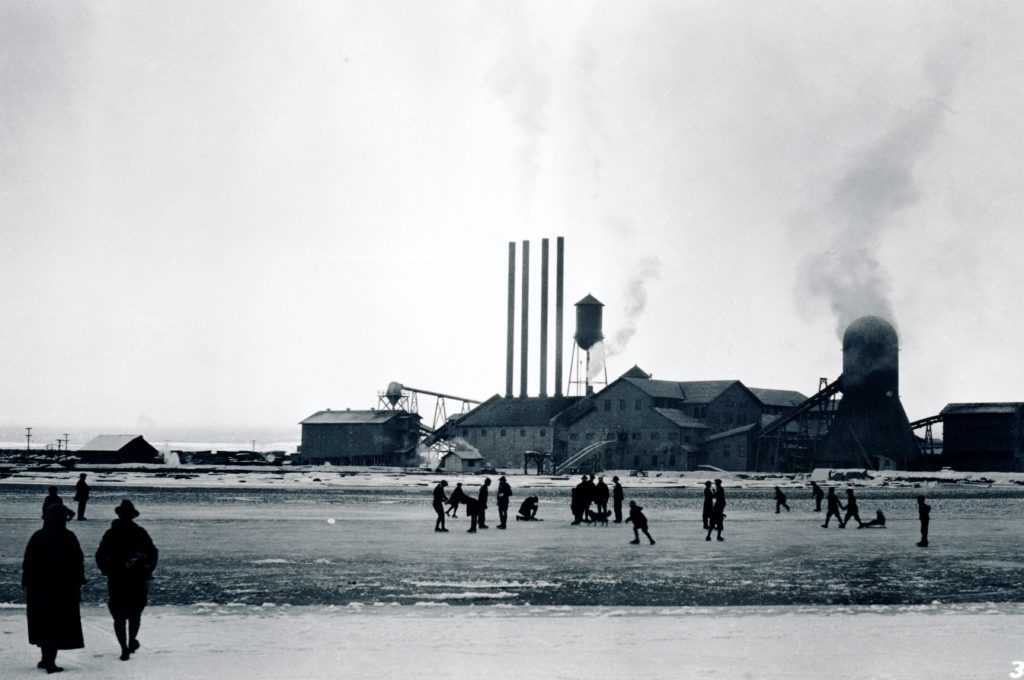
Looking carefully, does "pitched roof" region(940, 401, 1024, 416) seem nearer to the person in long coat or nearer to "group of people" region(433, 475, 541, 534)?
"group of people" region(433, 475, 541, 534)

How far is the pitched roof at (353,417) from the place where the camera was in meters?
115

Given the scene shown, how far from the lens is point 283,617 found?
574 inches

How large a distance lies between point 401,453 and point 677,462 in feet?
108

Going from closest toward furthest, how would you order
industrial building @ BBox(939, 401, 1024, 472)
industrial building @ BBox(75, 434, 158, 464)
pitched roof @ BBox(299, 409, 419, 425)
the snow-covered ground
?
the snow-covered ground, industrial building @ BBox(939, 401, 1024, 472), industrial building @ BBox(75, 434, 158, 464), pitched roof @ BBox(299, 409, 419, 425)

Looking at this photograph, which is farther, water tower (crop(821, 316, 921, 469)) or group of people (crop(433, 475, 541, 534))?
water tower (crop(821, 316, 921, 469))

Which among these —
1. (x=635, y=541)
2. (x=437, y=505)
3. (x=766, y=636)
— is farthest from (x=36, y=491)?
(x=766, y=636)

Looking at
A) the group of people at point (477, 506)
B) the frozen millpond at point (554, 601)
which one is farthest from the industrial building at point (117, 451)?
the group of people at point (477, 506)

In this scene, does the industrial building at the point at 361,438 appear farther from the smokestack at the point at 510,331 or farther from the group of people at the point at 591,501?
the group of people at the point at 591,501

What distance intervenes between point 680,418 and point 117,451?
184 ft

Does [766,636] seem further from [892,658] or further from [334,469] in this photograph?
[334,469]

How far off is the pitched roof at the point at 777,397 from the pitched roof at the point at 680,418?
12377 millimetres

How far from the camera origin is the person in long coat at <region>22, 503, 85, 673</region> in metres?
11.2

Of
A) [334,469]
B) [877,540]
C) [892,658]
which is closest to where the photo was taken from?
[892,658]

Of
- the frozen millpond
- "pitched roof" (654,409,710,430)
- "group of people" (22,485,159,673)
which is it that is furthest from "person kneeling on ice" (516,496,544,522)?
"pitched roof" (654,409,710,430)
